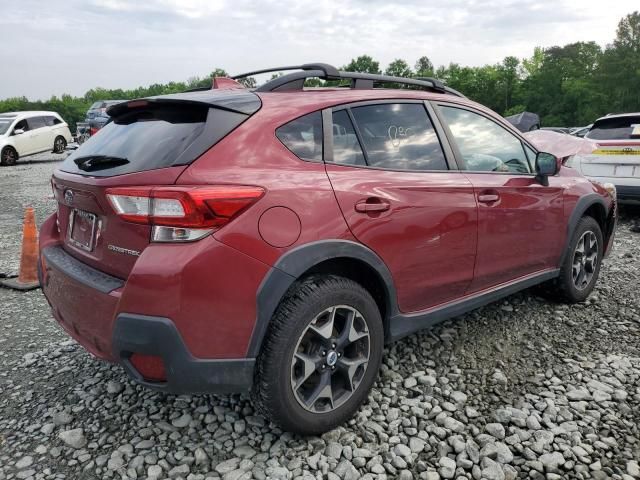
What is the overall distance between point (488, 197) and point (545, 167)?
0.77m

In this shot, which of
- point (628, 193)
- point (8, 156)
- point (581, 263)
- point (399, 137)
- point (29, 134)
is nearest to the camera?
point (399, 137)

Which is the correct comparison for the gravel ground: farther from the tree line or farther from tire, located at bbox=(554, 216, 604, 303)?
the tree line

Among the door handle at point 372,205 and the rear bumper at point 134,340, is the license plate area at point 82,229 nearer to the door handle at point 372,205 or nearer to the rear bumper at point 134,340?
the rear bumper at point 134,340

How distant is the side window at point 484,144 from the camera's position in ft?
10.7

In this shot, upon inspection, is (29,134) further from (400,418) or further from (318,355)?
(400,418)

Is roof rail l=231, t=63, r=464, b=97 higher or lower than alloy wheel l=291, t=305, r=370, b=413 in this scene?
higher

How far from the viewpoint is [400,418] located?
2.72 m

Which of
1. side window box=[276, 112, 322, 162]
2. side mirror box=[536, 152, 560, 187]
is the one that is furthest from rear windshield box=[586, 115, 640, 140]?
side window box=[276, 112, 322, 162]

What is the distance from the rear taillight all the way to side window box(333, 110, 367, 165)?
0.66 m

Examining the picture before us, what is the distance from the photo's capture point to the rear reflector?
7.00 feet

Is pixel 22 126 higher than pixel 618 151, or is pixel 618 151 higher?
pixel 618 151

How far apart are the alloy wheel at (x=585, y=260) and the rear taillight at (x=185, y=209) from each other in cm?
314

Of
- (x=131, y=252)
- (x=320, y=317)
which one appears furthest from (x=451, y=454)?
(x=131, y=252)

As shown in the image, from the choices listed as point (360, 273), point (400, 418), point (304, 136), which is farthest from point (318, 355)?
point (304, 136)
